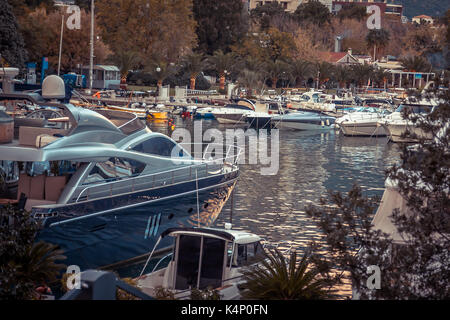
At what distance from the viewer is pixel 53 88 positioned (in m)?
17.0

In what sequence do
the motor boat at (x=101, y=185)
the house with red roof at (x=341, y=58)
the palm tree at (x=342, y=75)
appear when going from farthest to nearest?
1. the house with red roof at (x=341, y=58)
2. the palm tree at (x=342, y=75)
3. the motor boat at (x=101, y=185)

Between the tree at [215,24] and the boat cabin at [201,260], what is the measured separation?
3387 inches

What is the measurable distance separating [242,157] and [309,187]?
7.92 meters

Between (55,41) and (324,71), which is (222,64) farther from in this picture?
(55,41)

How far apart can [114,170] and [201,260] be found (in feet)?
14.5

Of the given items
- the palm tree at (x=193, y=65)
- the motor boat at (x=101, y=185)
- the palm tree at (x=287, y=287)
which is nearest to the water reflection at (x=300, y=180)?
the motor boat at (x=101, y=185)

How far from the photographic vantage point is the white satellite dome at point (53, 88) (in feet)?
55.6

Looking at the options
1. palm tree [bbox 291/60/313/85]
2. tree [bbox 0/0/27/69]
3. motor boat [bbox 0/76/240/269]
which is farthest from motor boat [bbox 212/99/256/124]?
motor boat [bbox 0/76/240/269]

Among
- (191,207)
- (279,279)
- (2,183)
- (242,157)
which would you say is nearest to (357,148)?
(242,157)

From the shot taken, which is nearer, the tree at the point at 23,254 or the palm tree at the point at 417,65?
the tree at the point at 23,254

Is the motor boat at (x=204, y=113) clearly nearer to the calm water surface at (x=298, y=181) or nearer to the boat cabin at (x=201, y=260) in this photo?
the calm water surface at (x=298, y=181)

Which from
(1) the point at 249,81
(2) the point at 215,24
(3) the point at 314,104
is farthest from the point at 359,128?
(2) the point at 215,24

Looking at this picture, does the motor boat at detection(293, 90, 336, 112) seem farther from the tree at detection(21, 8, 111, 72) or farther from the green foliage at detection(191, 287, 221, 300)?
the green foliage at detection(191, 287, 221, 300)
